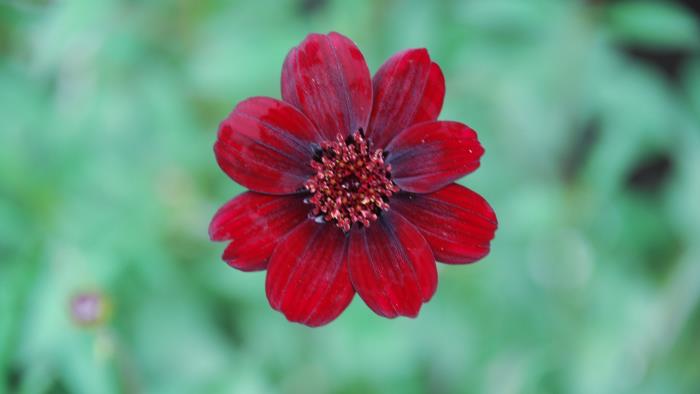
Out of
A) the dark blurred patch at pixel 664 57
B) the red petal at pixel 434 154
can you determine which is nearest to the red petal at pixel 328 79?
the red petal at pixel 434 154

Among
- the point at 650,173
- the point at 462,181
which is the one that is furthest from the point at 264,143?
the point at 650,173

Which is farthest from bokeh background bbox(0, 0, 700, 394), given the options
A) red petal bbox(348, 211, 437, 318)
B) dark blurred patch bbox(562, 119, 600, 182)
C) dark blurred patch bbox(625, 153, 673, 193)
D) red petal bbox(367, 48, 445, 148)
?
red petal bbox(367, 48, 445, 148)

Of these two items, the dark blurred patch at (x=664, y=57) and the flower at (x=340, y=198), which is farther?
the dark blurred patch at (x=664, y=57)

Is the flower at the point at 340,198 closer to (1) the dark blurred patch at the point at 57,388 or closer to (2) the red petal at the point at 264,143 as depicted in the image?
(2) the red petal at the point at 264,143

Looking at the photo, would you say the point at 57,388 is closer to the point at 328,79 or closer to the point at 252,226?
the point at 252,226

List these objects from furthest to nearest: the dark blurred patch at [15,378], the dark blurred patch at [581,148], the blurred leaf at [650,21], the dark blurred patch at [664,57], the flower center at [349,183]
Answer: the dark blurred patch at [664,57]
the dark blurred patch at [581,148]
the blurred leaf at [650,21]
the dark blurred patch at [15,378]
the flower center at [349,183]

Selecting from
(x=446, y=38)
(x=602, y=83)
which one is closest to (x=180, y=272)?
(x=446, y=38)
